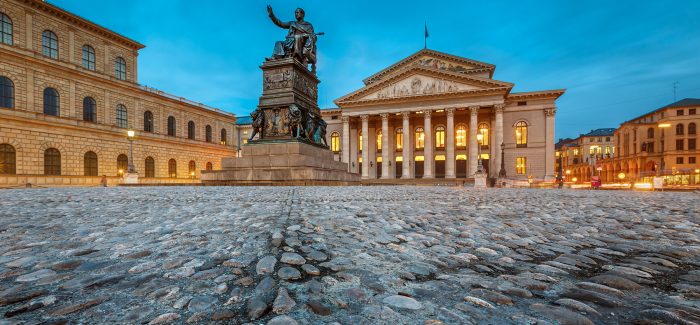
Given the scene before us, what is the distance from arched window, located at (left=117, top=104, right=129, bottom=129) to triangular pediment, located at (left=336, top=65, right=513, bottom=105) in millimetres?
24012

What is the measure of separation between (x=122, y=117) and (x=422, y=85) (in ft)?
110

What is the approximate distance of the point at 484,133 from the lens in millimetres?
39469

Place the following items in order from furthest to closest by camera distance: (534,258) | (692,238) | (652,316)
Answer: (692,238)
(534,258)
(652,316)

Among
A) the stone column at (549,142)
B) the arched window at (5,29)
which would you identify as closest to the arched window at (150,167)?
the arched window at (5,29)

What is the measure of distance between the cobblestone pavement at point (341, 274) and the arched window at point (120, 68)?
3817 cm

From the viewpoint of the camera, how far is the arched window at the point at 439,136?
136ft

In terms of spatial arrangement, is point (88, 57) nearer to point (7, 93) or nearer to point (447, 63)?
point (7, 93)

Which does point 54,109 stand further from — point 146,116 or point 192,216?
point 192,216

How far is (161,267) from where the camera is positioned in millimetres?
1750

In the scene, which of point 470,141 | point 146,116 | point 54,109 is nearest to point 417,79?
point 470,141

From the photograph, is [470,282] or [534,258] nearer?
[470,282]

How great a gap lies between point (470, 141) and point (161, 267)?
38.3 m

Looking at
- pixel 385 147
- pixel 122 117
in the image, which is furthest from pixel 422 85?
pixel 122 117

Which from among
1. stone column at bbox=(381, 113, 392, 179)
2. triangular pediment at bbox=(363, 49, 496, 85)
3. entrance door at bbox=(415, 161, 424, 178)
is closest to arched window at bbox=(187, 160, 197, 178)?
stone column at bbox=(381, 113, 392, 179)
